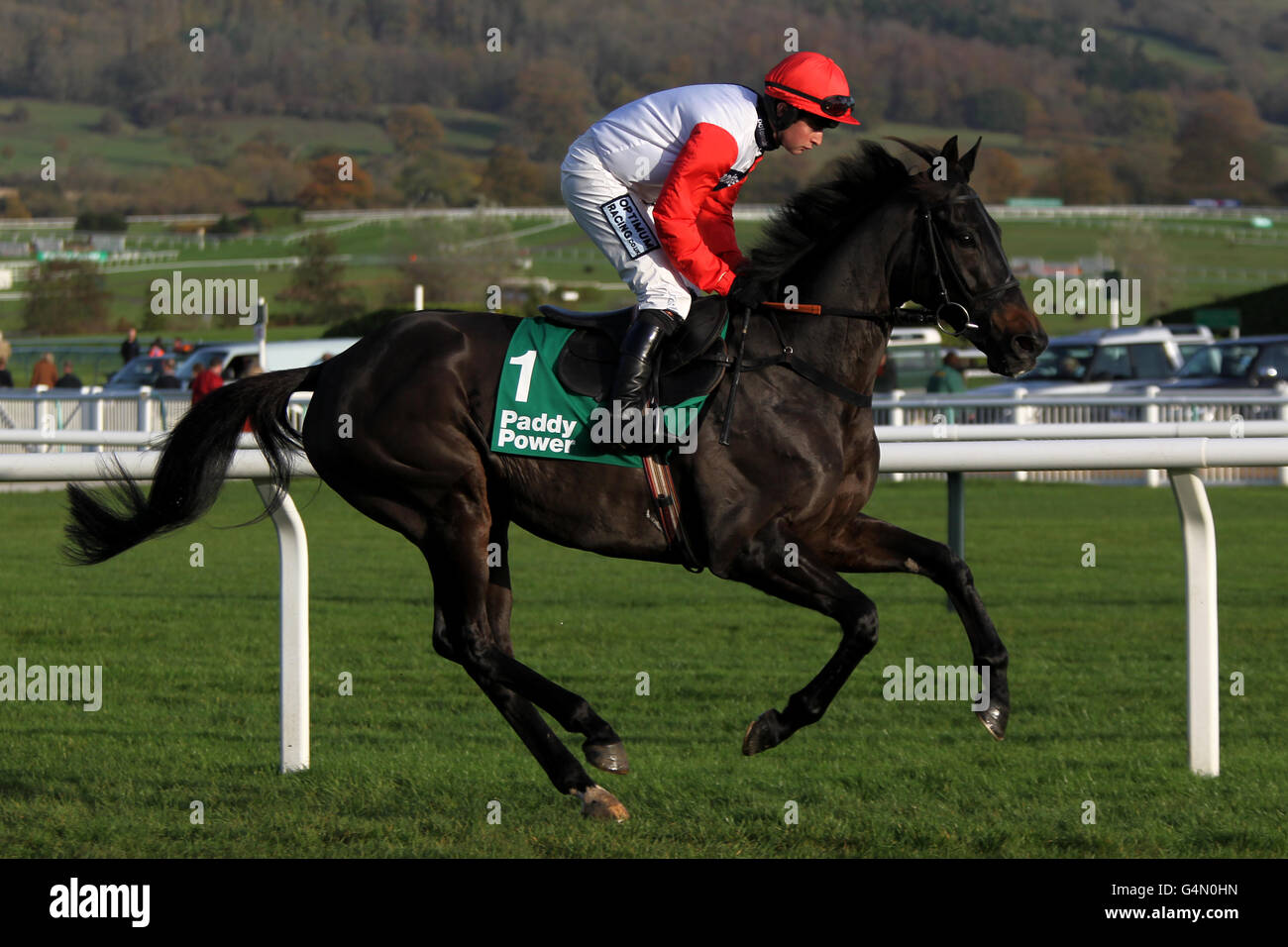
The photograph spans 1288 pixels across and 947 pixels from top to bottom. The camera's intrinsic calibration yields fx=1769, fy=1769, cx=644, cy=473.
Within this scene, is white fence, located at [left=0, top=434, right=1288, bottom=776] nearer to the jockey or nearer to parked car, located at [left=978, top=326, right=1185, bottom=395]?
the jockey

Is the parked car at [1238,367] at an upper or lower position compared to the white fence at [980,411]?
upper

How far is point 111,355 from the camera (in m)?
47.0

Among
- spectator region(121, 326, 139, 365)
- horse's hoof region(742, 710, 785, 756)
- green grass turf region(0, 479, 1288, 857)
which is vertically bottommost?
green grass turf region(0, 479, 1288, 857)

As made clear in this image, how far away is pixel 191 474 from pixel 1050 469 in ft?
8.06

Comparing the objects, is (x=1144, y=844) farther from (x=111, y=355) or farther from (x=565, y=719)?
(x=111, y=355)

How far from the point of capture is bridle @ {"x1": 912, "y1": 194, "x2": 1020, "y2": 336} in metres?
4.51

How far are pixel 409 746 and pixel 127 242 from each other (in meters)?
103

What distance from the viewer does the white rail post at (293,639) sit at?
16.7 ft

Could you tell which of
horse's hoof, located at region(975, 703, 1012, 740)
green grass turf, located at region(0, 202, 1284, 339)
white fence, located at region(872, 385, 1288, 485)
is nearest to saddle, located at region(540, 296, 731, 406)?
horse's hoof, located at region(975, 703, 1012, 740)

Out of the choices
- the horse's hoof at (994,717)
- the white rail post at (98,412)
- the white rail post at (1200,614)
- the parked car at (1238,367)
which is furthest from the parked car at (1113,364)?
the horse's hoof at (994,717)

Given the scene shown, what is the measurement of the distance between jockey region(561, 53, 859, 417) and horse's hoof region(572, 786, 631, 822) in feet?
3.21

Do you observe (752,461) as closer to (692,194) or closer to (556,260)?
(692,194)

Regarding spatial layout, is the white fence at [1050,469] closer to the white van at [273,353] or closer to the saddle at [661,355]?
the saddle at [661,355]

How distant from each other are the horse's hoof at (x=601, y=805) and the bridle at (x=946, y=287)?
57.4 inches
